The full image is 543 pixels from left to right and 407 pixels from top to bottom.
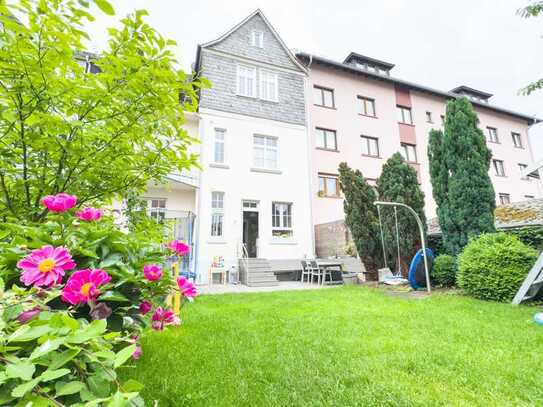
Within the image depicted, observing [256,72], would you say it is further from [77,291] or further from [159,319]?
[77,291]

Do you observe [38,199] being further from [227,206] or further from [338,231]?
[338,231]

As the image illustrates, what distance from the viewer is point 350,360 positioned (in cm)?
269

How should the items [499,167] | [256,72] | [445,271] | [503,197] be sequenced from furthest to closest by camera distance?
[499,167], [503,197], [256,72], [445,271]

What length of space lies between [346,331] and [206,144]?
32.3 feet

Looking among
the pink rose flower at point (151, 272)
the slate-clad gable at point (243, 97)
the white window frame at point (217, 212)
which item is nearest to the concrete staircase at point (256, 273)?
the white window frame at point (217, 212)

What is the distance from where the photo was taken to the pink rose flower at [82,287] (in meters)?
0.88

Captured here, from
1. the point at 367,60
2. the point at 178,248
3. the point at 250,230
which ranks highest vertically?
the point at 367,60

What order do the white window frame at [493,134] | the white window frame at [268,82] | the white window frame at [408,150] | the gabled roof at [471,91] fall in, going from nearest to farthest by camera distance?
the white window frame at [268,82] < the white window frame at [408,150] < the white window frame at [493,134] < the gabled roof at [471,91]

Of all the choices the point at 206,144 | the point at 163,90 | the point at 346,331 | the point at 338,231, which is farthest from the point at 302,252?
the point at 163,90

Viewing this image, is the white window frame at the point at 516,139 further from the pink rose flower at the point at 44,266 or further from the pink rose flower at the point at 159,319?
the pink rose flower at the point at 44,266

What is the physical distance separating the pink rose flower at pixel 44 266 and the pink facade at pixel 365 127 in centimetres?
1281

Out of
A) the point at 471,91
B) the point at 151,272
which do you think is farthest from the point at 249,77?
the point at 471,91

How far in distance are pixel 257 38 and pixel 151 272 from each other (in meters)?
15.1

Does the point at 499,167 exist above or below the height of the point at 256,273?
above
